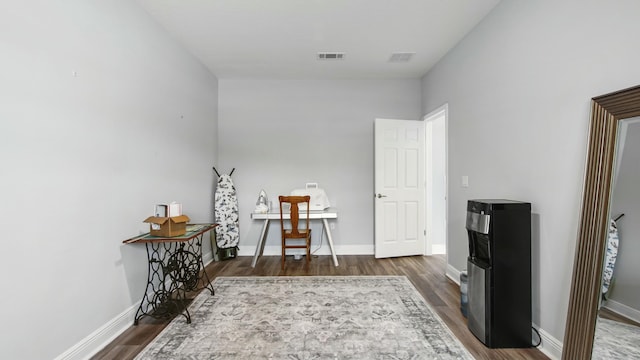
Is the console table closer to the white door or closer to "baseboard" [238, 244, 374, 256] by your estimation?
"baseboard" [238, 244, 374, 256]

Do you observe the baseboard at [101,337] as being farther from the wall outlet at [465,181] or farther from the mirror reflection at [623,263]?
the wall outlet at [465,181]

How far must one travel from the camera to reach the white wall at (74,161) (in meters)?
1.42

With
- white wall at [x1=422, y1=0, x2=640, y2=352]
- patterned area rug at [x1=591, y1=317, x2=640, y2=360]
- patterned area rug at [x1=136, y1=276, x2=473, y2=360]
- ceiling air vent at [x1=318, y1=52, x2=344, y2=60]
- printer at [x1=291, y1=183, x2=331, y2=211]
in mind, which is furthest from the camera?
printer at [x1=291, y1=183, x2=331, y2=211]

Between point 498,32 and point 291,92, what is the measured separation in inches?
106

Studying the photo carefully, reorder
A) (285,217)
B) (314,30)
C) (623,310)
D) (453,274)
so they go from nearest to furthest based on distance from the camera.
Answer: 1. (623,310)
2. (314,30)
3. (453,274)
4. (285,217)

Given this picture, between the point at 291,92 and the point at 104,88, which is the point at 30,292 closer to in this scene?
the point at 104,88

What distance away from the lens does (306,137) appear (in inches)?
169

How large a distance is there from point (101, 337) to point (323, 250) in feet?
9.16

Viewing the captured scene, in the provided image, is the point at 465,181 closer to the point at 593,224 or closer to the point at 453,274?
the point at 453,274

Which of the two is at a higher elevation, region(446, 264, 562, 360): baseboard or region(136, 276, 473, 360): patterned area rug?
region(446, 264, 562, 360): baseboard

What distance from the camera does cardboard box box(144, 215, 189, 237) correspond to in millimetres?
2188

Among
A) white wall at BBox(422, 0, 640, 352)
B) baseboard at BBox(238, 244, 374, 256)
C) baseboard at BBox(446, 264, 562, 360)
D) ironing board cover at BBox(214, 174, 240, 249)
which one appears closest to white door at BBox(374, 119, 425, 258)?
baseboard at BBox(238, 244, 374, 256)

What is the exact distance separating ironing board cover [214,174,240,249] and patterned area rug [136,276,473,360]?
1.00m

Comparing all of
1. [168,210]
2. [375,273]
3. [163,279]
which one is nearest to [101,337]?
[163,279]
